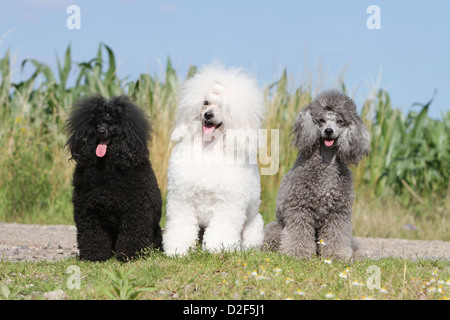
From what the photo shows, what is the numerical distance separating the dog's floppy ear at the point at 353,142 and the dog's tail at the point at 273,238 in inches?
36.5

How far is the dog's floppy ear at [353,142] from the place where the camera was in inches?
190

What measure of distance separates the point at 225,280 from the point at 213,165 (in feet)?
3.95

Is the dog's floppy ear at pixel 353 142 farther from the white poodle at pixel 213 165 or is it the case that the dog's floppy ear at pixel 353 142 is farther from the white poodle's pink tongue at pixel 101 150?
the white poodle's pink tongue at pixel 101 150

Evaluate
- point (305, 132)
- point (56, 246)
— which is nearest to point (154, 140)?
point (56, 246)

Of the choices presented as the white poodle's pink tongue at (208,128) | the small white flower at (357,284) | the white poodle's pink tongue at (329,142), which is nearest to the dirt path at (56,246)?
the white poodle's pink tongue at (329,142)

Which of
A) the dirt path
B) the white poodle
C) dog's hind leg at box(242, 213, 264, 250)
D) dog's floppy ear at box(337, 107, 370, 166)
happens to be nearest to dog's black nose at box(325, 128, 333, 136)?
dog's floppy ear at box(337, 107, 370, 166)

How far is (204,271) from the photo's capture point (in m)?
4.15

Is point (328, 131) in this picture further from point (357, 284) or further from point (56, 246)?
point (56, 246)

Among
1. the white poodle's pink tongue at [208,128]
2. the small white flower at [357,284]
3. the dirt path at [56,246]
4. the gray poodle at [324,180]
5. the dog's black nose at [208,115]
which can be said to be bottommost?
the dirt path at [56,246]

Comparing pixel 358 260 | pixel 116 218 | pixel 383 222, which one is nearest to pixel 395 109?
pixel 383 222

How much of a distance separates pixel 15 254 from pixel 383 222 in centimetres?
572

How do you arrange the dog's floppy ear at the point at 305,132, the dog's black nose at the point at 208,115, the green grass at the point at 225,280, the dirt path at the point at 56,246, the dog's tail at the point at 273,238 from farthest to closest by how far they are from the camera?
the dirt path at the point at 56,246
the dog's tail at the point at 273,238
the dog's floppy ear at the point at 305,132
the dog's black nose at the point at 208,115
the green grass at the point at 225,280
